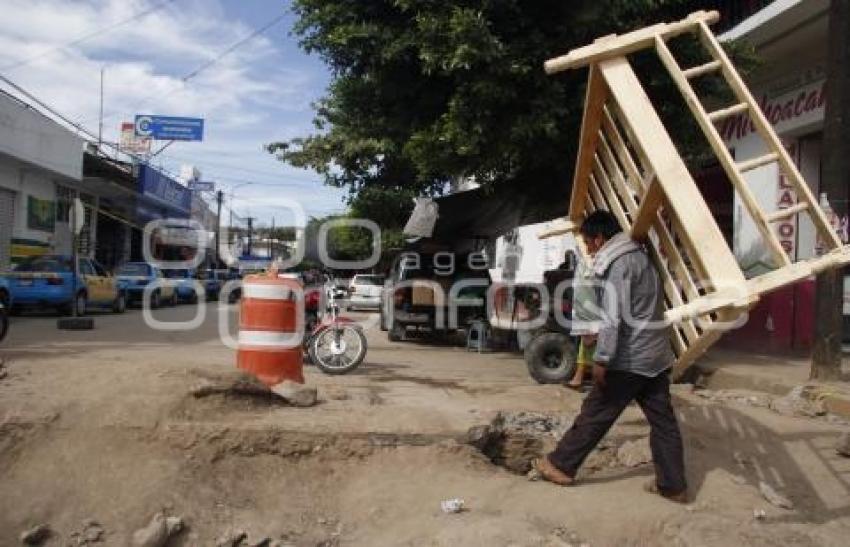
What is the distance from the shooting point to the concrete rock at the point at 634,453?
599 cm

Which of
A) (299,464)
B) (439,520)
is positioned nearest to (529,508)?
(439,520)

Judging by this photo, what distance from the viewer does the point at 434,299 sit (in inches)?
627

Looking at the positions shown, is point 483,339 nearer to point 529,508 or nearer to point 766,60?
point 766,60

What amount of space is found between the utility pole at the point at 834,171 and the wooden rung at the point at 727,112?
3.76 m

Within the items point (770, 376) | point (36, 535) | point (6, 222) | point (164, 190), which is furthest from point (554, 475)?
point (164, 190)

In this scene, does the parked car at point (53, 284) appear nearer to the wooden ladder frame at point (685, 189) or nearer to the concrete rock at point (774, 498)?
the wooden ladder frame at point (685, 189)

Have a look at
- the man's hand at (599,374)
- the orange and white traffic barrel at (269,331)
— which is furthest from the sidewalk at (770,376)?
the orange and white traffic barrel at (269,331)

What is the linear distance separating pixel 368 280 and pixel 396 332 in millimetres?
13425

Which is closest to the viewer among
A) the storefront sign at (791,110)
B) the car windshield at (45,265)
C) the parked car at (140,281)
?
the storefront sign at (791,110)

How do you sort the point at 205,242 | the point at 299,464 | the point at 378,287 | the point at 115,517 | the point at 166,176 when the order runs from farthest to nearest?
the point at 205,242 < the point at 166,176 < the point at 378,287 < the point at 299,464 < the point at 115,517

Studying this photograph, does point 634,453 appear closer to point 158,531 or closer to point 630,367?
point 630,367

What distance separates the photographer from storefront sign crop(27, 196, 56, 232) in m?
25.6

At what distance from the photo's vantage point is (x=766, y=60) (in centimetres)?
1288

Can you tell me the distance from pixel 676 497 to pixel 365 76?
9074 millimetres
